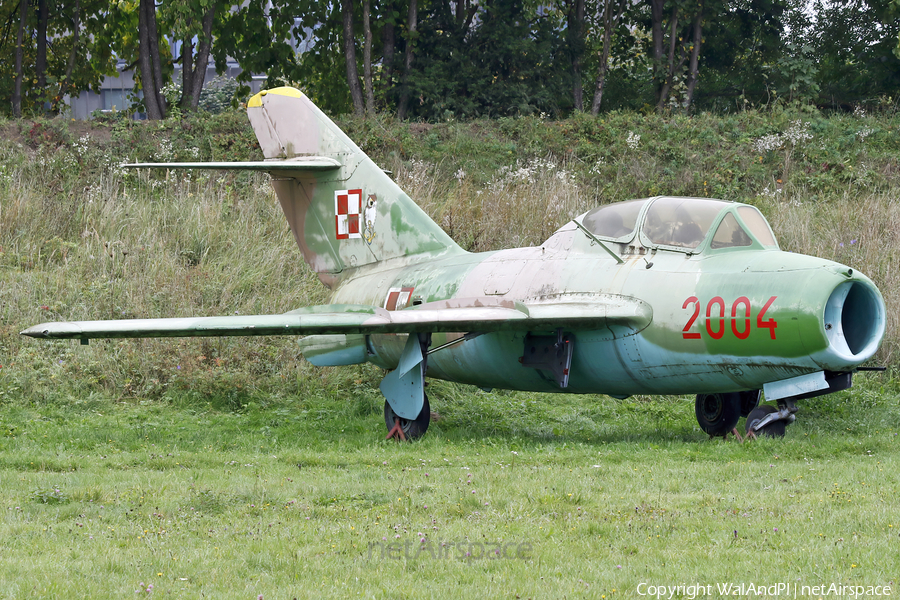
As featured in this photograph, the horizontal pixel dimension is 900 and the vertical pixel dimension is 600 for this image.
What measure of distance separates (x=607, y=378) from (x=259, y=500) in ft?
14.2

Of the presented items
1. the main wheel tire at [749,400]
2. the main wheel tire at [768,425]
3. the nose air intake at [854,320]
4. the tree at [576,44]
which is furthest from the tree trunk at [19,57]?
the nose air intake at [854,320]

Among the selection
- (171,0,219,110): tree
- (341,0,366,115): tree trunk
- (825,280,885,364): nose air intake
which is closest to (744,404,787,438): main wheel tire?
(825,280,885,364): nose air intake

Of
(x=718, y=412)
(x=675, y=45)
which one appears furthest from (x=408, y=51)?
(x=718, y=412)

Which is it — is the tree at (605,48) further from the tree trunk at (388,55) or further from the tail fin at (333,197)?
the tail fin at (333,197)

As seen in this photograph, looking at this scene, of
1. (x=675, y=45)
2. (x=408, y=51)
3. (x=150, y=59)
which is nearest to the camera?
(x=150, y=59)

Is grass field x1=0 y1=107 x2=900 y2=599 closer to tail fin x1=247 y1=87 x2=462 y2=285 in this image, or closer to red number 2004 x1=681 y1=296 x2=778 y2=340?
red number 2004 x1=681 y1=296 x2=778 y2=340

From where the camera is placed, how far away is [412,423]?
10.8 meters

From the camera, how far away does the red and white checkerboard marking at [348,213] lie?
1264 centimetres

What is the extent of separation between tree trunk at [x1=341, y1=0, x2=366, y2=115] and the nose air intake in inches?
677

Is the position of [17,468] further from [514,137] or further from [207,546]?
[514,137]

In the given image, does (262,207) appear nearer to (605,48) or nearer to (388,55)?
(388,55)

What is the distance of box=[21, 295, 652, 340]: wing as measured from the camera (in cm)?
915

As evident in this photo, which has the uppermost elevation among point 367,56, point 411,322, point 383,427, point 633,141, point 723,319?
point 367,56

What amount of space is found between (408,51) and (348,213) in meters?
13.7
